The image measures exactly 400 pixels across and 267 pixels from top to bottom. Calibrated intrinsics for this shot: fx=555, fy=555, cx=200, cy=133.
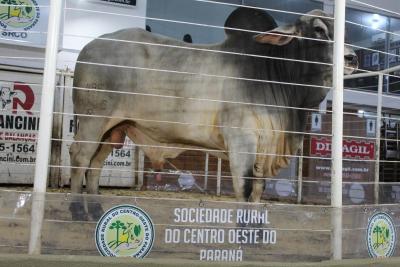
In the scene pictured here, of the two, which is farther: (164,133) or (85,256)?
(164,133)

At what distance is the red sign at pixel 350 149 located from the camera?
29.5 feet

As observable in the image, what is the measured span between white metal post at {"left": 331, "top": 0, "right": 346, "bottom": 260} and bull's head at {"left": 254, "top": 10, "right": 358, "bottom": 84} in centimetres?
24

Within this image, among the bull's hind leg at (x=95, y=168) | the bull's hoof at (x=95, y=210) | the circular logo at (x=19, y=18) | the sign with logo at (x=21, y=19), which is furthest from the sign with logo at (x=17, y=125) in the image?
the bull's hoof at (x=95, y=210)

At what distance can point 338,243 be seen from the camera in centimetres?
421

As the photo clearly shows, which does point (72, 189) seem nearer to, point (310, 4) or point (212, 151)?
point (212, 151)

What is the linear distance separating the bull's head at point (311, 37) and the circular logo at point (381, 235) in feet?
4.00

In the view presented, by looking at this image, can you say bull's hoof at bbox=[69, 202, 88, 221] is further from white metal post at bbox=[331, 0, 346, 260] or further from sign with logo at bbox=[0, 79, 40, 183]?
sign with logo at bbox=[0, 79, 40, 183]

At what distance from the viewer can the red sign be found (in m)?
8.99

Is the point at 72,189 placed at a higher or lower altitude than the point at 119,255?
higher

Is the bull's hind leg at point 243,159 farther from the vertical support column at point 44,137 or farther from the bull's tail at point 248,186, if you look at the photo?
the vertical support column at point 44,137

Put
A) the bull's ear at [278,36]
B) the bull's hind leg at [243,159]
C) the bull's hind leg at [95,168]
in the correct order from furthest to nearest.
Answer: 1. the bull's hind leg at [95,168]
2. the bull's ear at [278,36]
3. the bull's hind leg at [243,159]

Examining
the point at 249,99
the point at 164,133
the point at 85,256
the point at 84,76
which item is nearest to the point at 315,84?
the point at 249,99

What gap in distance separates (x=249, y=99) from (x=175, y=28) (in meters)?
5.49

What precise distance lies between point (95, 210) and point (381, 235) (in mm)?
2321
